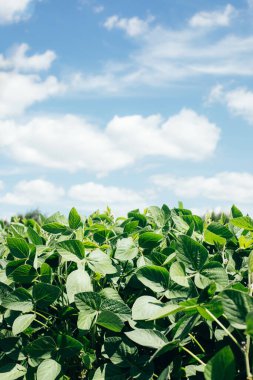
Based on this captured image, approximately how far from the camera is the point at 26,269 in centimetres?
194

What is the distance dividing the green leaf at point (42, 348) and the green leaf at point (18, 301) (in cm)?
13

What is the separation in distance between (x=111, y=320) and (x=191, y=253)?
1.26 ft

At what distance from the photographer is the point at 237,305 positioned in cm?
120

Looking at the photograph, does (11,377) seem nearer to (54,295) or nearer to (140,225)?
(54,295)

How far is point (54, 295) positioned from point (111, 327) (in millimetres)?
280

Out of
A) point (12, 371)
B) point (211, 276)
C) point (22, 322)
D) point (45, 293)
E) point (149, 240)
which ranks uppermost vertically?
point (149, 240)

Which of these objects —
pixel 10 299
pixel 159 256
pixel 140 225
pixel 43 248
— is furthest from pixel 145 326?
pixel 140 225

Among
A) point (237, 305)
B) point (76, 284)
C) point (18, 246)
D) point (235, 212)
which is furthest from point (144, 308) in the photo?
point (235, 212)

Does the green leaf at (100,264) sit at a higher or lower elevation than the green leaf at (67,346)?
higher

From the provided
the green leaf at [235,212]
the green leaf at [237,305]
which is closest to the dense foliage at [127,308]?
the green leaf at [237,305]

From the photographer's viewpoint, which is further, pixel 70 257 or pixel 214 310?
pixel 70 257

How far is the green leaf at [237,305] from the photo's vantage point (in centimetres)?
119

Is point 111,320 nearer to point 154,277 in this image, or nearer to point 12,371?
point 154,277

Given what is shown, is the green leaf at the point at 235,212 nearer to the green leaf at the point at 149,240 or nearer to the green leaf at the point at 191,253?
the green leaf at the point at 149,240
